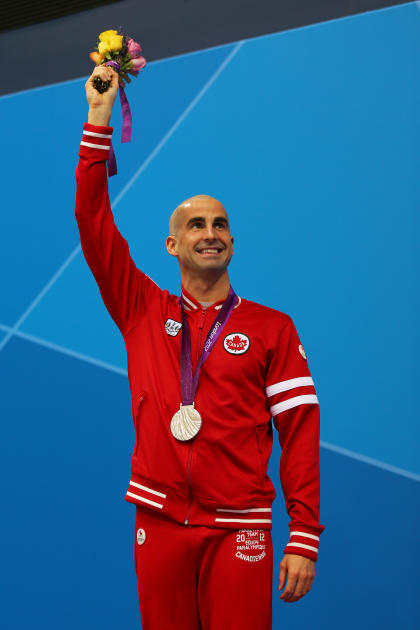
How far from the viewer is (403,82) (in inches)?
121

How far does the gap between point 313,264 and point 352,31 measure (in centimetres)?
99

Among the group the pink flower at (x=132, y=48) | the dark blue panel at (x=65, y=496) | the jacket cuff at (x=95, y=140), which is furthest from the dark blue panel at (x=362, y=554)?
the pink flower at (x=132, y=48)

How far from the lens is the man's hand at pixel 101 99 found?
82.0 inches

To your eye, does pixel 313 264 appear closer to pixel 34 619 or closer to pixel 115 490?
pixel 115 490

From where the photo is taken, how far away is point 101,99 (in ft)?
6.86

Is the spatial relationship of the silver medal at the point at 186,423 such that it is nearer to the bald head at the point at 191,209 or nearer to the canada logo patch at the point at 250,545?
the canada logo patch at the point at 250,545

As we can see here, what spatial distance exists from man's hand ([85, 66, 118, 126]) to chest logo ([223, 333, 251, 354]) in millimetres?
682

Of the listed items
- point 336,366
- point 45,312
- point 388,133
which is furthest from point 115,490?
point 388,133

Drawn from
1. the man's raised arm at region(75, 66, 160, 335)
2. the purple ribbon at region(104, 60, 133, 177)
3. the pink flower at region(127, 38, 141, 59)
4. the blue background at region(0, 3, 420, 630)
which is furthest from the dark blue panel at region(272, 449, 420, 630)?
the pink flower at region(127, 38, 141, 59)

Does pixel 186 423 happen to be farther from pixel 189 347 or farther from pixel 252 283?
pixel 252 283

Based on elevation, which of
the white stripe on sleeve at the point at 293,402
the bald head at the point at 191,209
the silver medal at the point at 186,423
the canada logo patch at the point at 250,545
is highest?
the bald head at the point at 191,209

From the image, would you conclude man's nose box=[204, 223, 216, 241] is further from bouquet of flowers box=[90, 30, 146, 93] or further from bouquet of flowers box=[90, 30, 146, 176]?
bouquet of flowers box=[90, 30, 146, 93]

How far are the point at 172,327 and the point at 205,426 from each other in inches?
12.9

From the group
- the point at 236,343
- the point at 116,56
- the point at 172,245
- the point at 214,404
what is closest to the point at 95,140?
the point at 116,56
